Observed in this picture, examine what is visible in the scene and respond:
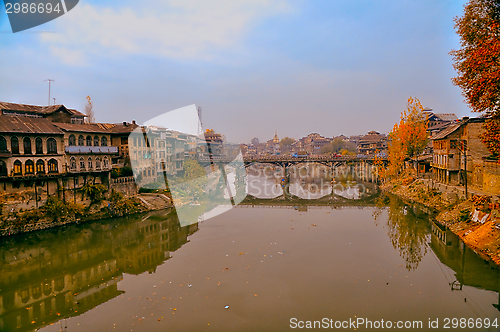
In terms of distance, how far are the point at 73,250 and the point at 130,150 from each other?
23587mm

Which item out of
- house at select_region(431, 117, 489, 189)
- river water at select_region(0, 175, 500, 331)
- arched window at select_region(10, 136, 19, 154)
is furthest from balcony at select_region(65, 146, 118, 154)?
house at select_region(431, 117, 489, 189)

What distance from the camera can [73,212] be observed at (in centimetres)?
3388

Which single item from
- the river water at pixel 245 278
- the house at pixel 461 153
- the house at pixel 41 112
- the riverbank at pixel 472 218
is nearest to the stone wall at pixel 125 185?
the river water at pixel 245 278

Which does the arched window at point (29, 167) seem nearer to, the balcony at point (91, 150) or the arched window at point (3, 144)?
the arched window at point (3, 144)

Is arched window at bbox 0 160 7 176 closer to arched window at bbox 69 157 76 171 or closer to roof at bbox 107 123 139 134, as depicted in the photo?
arched window at bbox 69 157 76 171

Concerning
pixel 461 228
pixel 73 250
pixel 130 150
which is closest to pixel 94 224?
pixel 73 250

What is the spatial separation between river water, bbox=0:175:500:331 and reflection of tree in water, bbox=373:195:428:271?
156 mm

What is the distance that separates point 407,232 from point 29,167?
39105 millimetres

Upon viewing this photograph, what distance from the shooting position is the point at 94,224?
3406 cm

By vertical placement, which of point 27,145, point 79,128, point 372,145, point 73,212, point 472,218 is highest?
point 79,128

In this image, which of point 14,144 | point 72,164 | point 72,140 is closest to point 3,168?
point 14,144

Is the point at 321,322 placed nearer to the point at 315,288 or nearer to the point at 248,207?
the point at 315,288

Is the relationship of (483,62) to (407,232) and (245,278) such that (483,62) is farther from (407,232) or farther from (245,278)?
(245,278)

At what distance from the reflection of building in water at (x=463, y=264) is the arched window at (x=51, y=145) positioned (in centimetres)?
3973
